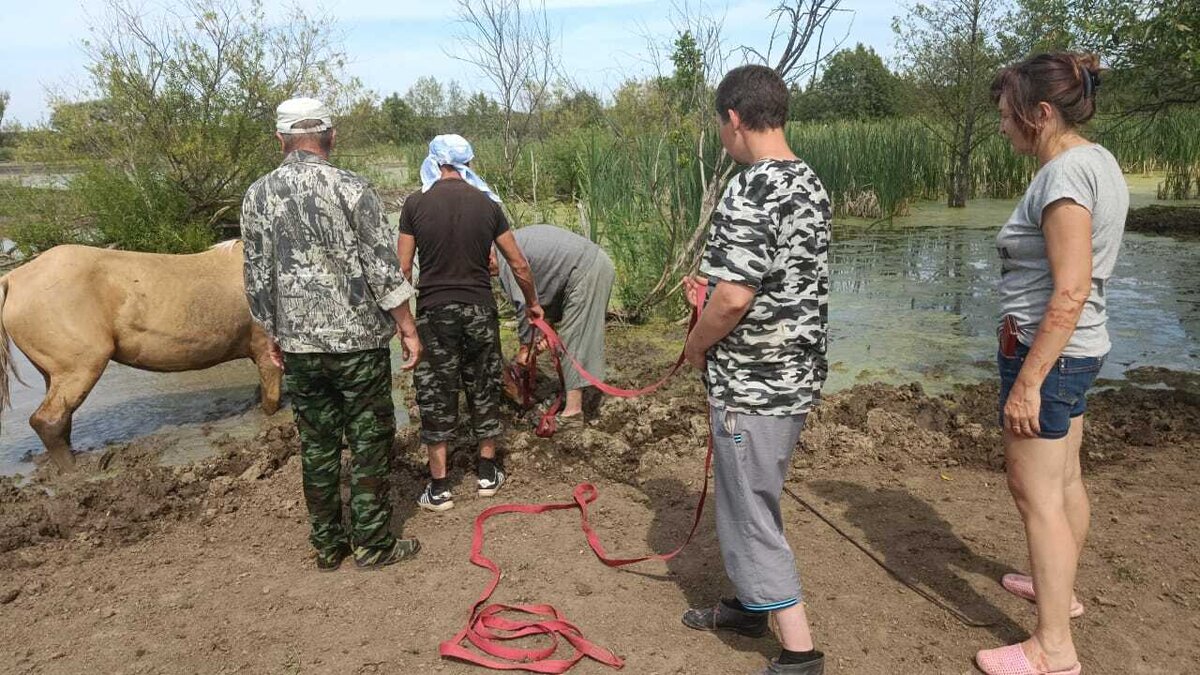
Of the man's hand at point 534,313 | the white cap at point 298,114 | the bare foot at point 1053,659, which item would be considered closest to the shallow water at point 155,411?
the man's hand at point 534,313

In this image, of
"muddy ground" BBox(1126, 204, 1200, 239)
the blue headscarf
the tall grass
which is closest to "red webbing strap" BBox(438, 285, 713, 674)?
the blue headscarf

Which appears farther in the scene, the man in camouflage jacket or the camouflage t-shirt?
the man in camouflage jacket

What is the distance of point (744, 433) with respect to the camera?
8.02 ft

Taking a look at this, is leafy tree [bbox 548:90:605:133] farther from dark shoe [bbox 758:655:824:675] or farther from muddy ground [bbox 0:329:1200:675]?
dark shoe [bbox 758:655:824:675]

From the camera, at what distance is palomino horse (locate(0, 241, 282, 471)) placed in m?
5.13

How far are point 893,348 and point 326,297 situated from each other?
5323 mm

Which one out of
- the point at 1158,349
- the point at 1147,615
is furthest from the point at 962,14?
the point at 1147,615

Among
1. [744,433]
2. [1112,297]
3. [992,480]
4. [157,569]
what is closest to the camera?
[744,433]

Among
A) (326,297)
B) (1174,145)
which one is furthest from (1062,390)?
(1174,145)

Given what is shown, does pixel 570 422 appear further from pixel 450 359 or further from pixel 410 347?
pixel 410 347

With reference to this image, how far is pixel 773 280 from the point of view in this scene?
93.0 inches

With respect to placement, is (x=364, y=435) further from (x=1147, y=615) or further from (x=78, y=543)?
(x=1147, y=615)

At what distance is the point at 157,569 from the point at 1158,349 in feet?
24.1

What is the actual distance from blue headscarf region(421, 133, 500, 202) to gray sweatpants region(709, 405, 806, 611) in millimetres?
2206
